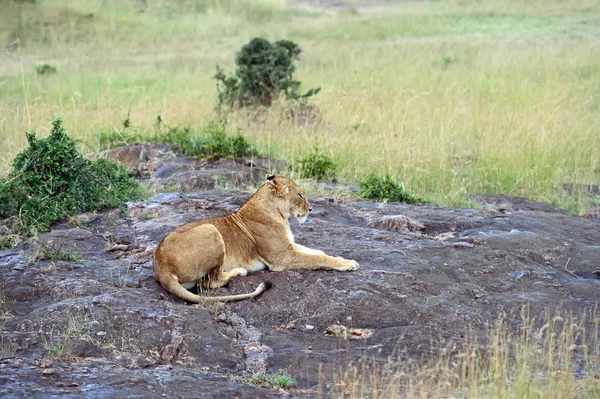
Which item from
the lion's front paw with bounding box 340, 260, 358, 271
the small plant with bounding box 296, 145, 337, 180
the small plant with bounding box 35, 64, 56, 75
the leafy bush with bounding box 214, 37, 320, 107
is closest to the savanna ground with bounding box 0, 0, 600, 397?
the small plant with bounding box 35, 64, 56, 75

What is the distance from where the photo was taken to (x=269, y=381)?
543 centimetres

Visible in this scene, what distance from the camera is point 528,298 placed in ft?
22.9

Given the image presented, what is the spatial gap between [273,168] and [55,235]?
3.62 metres

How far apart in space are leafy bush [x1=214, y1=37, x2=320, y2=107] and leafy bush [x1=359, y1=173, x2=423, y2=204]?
17.0ft

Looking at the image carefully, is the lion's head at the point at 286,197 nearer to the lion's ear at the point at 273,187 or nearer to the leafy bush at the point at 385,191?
the lion's ear at the point at 273,187

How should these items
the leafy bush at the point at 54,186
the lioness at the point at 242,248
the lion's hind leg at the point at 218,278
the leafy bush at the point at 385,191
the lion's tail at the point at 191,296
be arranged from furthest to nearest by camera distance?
the leafy bush at the point at 385,191 → the leafy bush at the point at 54,186 → the lion's hind leg at the point at 218,278 → the lioness at the point at 242,248 → the lion's tail at the point at 191,296

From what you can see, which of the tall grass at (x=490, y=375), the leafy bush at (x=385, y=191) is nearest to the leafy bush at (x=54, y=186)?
the leafy bush at (x=385, y=191)

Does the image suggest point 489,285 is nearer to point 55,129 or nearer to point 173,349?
point 173,349

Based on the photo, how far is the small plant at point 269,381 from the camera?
5387 millimetres

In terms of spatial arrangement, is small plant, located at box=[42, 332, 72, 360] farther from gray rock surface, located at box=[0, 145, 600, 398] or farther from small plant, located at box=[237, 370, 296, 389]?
small plant, located at box=[237, 370, 296, 389]

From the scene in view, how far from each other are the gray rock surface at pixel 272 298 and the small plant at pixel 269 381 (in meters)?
0.06

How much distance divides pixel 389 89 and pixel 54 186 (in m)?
8.98

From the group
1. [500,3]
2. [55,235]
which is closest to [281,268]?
[55,235]

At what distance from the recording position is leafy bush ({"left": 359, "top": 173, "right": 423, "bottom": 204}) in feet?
32.5
